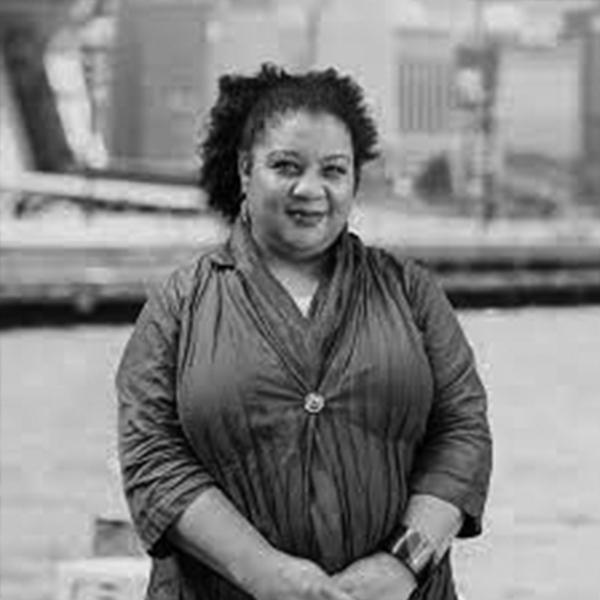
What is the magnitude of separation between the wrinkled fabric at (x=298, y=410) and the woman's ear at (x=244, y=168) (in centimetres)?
8

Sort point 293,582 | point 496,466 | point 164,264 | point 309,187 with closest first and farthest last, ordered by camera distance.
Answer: point 293,582
point 309,187
point 496,466
point 164,264

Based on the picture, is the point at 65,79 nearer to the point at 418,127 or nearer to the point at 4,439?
the point at 418,127

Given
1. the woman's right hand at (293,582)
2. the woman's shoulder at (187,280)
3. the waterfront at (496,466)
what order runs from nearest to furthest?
the woman's right hand at (293,582), the woman's shoulder at (187,280), the waterfront at (496,466)

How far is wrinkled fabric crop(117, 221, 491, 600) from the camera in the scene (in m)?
2.01

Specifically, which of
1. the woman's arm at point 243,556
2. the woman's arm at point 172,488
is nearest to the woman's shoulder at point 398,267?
the woman's arm at point 172,488

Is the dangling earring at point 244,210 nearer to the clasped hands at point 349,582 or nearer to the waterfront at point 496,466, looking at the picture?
the clasped hands at point 349,582

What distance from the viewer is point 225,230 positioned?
92.7 inches

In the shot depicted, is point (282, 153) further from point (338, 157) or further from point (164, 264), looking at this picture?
point (164, 264)

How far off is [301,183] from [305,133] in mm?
58

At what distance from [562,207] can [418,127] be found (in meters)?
8.33

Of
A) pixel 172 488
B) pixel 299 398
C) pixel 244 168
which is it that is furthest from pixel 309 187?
pixel 172 488

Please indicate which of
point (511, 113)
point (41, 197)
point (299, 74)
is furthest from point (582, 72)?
point (299, 74)

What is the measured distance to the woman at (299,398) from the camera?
2.01 metres

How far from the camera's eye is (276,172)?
2.11 metres
